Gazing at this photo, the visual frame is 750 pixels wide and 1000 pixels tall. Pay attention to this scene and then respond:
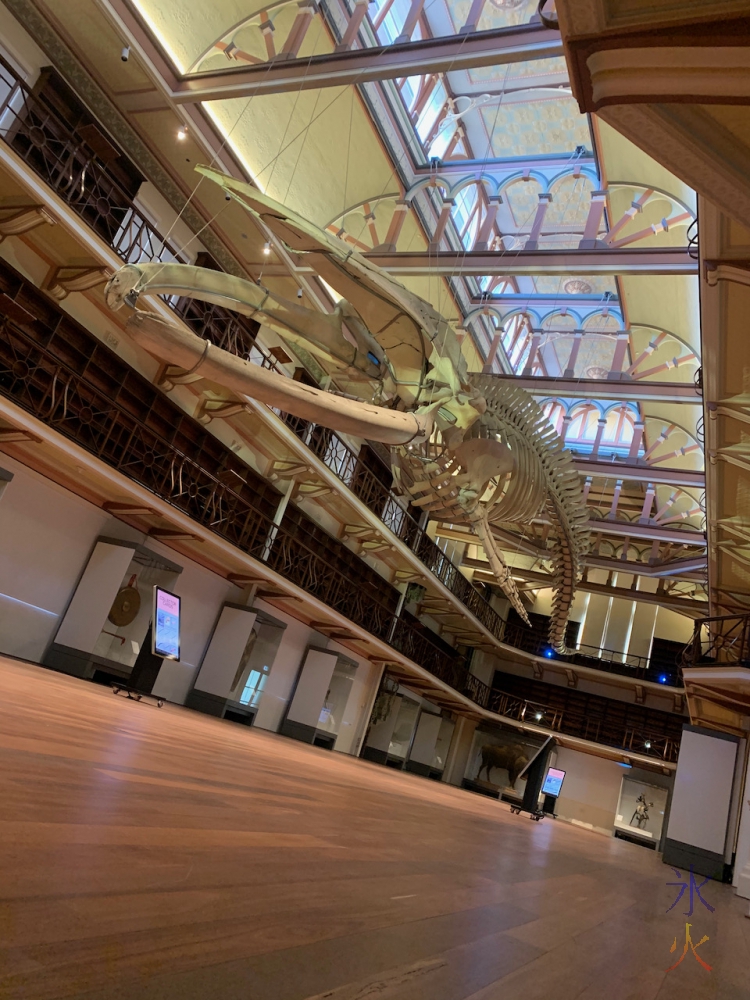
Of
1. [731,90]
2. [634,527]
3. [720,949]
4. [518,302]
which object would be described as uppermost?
[518,302]

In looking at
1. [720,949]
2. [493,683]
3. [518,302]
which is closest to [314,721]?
[518,302]

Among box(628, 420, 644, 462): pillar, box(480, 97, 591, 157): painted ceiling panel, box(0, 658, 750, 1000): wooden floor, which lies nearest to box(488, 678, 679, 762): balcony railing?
box(628, 420, 644, 462): pillar

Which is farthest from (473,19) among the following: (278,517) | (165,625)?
(278,517)

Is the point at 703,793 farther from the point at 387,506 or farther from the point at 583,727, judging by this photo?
the point at 583,727

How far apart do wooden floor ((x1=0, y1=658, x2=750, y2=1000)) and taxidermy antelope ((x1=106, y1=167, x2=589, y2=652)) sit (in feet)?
5.60

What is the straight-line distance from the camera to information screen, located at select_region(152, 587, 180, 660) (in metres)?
8.24

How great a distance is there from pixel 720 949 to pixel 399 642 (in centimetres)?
1573

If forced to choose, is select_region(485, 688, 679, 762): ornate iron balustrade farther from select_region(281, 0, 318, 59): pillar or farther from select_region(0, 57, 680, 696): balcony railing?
select_region(281, 0, 318, 59): pillar

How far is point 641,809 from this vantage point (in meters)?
23.1

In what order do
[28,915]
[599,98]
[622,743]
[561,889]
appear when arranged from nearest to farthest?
[28,915] → [599,98] → [561,889] → [622,743]

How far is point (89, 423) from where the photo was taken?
9.52m

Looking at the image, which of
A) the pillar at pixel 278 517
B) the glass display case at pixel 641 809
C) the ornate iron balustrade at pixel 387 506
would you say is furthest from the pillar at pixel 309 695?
the glass display case at pixel 641 809

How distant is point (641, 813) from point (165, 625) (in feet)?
66.2

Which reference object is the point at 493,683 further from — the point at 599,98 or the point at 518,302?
the point at 599,98
